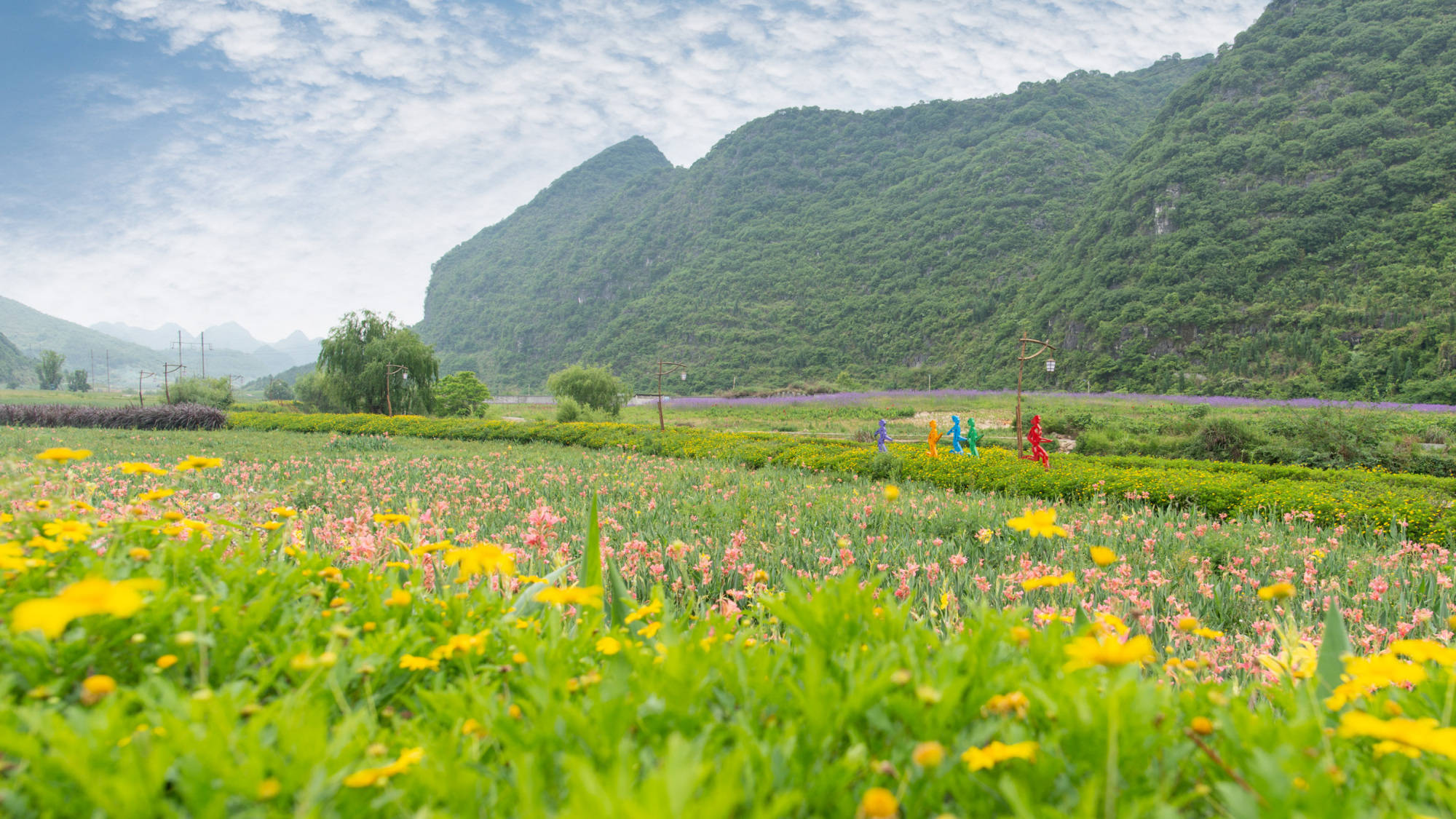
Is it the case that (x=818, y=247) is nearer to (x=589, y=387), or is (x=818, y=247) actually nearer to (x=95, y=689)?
(x=589, y=387)

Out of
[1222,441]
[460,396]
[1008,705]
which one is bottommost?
[1222,441]

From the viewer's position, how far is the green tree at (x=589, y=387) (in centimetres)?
3612

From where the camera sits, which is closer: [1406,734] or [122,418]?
[1406,734]

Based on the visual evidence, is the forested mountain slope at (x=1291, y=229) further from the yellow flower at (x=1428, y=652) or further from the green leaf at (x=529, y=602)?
the green leaf at (x=529, y=602)

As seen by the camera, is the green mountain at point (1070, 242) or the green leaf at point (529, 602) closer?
the green leaf at point (529, 602)

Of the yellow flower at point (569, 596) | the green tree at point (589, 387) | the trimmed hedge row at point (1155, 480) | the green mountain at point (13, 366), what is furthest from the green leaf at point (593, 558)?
the green mountain at point (13, 366)

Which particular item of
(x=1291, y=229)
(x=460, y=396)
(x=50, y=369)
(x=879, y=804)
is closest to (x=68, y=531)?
(x=879, y=804)

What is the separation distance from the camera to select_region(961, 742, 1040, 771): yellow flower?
0.84 meters

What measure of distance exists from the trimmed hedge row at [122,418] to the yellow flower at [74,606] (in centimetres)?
3019

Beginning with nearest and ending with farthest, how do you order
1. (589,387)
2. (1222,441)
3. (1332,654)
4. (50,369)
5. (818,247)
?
(1332,654) → (1222,441) → (589,387) → (50,369) → (818,247)

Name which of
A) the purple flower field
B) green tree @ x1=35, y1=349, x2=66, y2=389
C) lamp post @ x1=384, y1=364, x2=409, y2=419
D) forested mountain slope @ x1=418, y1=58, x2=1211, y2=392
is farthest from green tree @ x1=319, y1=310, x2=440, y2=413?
green tree @ x1=35, y1=349, x2=66, y2=389

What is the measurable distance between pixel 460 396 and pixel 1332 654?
3851cm

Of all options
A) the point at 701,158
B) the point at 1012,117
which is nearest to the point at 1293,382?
the point at 1012,117

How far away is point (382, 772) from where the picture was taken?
2.77ft
